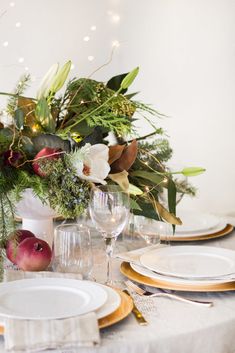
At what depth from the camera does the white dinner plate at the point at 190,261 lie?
1.17 m

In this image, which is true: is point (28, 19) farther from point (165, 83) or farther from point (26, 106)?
point (26, 106)

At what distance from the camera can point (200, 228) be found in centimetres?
162

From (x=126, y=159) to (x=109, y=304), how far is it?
1.47 feet

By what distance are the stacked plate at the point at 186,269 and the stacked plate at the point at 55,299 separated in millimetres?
135

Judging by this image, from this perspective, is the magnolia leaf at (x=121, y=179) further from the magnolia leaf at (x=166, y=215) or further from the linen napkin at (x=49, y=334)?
the linen napkin at (x=49, y=334)

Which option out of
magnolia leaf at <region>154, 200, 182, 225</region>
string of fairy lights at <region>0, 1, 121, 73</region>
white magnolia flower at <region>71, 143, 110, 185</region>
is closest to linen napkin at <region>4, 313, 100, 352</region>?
white magnolia flower at <region>71, 143, 110, 185</region>

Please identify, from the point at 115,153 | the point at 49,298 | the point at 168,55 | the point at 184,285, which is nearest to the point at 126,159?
the point at 115,153

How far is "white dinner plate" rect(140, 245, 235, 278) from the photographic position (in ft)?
3.84

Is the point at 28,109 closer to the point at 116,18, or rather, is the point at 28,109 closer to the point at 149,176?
the point at 149,176

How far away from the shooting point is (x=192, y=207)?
3.02 metres

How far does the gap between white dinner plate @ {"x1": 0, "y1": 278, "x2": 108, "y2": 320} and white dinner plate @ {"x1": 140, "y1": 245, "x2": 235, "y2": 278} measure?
0.20 metres

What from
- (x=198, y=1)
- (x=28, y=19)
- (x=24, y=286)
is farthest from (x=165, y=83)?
(x=24, y=286)

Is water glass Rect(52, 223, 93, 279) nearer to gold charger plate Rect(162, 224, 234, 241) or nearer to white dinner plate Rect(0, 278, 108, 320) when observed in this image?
white dinner plate Rect(0, 278, 108, 320)

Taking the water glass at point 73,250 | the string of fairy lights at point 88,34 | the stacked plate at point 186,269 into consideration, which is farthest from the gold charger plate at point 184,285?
the string of fairy lights at point 88,34
